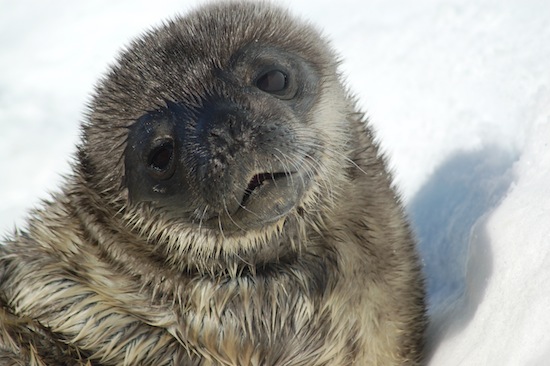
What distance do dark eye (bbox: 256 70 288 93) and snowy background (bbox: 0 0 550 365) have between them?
0.48 meters

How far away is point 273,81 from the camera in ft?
6.69

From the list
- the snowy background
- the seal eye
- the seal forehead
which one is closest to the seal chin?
the seal eye

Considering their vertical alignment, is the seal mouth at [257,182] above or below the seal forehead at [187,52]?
below

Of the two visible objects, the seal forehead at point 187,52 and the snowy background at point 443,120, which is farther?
the seal forehead at point 187,52

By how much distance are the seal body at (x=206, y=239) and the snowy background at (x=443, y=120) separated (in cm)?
31

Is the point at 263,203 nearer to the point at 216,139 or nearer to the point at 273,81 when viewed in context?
the point at 216,139

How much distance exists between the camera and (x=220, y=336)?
2.05 m

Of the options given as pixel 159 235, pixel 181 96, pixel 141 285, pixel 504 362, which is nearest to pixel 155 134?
pixel 181 96

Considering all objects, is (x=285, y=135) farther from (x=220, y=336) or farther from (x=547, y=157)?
(x=547, y=157)

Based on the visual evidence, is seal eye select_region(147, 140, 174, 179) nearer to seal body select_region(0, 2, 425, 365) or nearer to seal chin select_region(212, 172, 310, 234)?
seal body select_region(0, 2, 425, 365)

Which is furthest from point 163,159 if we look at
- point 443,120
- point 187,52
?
point 443,120

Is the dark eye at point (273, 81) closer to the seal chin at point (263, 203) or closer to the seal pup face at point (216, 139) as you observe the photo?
the seal pup face at point (216, 139)

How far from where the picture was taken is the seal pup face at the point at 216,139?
1.86 meters

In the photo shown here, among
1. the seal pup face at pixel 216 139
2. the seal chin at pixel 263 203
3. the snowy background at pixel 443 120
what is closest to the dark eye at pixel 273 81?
the seal pup face at pixel 216 139
